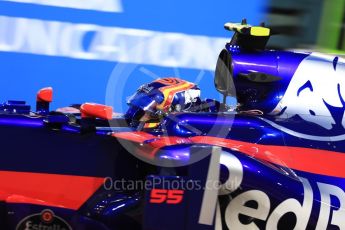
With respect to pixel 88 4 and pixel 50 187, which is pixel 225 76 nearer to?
pixel 50 187

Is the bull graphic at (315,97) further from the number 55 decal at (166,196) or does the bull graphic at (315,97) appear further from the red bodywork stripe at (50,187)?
the red bodywork stripe at (50,187)

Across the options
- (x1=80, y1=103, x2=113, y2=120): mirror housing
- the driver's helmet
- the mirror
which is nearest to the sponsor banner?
the driver's helmet

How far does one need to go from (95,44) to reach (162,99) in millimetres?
2236

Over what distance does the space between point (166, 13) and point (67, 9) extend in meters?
0.84

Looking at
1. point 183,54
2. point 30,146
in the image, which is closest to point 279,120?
point 30,146

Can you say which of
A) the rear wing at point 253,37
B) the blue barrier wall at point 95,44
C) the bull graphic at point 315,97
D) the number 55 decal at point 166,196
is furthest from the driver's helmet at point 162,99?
the blue barrier wall at point 95,44

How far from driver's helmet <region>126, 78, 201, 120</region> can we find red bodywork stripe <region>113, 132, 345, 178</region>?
52cm

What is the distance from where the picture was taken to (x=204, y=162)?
2410mm

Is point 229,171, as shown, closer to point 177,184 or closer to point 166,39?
point 177,184

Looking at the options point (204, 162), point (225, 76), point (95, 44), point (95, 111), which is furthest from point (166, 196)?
point (95, 44)

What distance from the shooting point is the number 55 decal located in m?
2.38

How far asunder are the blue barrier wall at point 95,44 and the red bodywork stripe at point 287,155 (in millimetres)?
2433

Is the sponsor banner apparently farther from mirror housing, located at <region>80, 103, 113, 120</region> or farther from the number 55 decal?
the number 55 decal

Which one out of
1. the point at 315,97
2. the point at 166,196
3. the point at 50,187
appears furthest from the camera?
the point at 315,97
